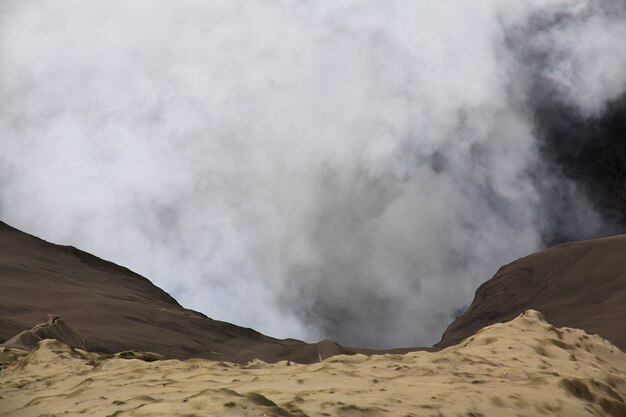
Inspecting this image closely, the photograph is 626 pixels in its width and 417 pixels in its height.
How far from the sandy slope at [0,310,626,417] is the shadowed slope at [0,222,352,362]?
797 cm

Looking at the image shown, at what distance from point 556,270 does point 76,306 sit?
1766 cm

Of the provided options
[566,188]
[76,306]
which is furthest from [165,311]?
[566,188]

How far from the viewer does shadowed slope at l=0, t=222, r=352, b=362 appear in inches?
712

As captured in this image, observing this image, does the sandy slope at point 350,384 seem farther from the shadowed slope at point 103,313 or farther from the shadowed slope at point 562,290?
the shadowed slope at point 562,290

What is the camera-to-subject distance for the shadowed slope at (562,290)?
2234cm

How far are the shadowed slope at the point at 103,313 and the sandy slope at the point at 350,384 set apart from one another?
7.97 meters

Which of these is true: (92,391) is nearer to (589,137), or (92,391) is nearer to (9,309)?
(9,309)

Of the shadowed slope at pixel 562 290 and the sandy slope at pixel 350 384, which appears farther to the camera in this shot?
the shadowed slope at pixel 562 290

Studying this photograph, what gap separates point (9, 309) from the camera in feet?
58.6

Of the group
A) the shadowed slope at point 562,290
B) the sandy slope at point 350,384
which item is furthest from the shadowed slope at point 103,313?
the sandy slope at point 350,384

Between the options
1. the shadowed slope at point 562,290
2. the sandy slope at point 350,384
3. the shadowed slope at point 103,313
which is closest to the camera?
the sandy slope at point 350,384

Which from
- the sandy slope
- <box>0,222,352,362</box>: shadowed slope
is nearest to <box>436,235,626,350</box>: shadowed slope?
<box>0,222,352,362</box>: shadowed slope

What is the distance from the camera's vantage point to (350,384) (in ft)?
17.0

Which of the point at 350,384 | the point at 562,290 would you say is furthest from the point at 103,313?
the point at 350,384
